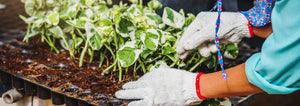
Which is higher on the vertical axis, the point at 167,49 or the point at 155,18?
the point at 155,18

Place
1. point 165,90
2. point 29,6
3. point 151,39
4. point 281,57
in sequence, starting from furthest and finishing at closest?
point 29,6
point 151,39
point 165,90
point 281,57

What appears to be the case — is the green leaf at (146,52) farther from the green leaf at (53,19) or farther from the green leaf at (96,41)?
the green leaf at (53,19)

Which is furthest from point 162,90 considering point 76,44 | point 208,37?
point 76,44

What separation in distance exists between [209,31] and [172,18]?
157mm

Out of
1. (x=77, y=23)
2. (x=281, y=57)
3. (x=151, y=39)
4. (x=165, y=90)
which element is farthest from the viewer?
(x=77, y=23)

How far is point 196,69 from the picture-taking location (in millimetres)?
929

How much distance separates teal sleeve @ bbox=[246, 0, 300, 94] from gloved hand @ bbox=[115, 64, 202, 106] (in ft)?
0.57

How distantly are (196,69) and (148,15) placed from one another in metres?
0.27

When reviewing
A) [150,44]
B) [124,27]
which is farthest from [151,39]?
[124,27]

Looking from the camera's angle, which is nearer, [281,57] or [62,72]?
[281,57]

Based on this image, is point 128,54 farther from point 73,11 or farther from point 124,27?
point 73,11

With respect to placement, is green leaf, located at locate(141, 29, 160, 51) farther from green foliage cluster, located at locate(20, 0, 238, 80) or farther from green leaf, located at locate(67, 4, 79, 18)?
green leaf, located at locate(67, 4, 79, 18)

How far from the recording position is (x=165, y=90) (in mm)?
707

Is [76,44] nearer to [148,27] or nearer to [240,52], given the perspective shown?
[148,27]
